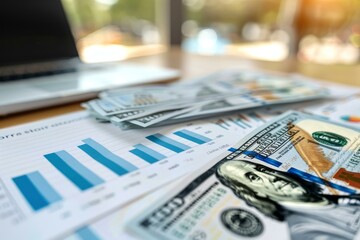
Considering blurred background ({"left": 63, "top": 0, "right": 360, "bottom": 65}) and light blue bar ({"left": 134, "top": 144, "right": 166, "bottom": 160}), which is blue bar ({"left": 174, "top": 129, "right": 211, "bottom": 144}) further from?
blurred background ({"left": 63, "top": 0, "right": 360, "bottom": 65})

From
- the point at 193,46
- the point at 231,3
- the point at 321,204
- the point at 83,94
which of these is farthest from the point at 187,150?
the point at 231,3

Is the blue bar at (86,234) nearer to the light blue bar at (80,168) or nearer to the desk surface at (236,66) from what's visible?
the light blue bar at (80,168)

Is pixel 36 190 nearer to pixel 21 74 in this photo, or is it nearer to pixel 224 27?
pixel 21 74

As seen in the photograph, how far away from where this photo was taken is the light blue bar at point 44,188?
0.85ft

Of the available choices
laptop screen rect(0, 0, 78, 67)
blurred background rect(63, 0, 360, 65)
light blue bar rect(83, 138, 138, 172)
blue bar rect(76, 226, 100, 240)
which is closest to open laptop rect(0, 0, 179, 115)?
laptop screen rect(0, 0, 78, 67)

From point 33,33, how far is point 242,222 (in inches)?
25.1

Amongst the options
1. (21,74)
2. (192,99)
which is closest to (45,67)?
(21,74)

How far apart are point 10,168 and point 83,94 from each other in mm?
240

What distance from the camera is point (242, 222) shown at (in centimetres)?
24

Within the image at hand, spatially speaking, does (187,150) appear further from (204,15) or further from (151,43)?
(204,15)

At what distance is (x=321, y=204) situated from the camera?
0.86ft

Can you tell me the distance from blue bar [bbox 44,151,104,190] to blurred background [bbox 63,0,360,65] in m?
0.92

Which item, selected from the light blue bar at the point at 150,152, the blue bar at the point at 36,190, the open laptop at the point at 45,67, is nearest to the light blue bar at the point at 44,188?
the blue bar at the point at 36,190

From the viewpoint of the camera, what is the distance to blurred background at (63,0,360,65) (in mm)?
1411
